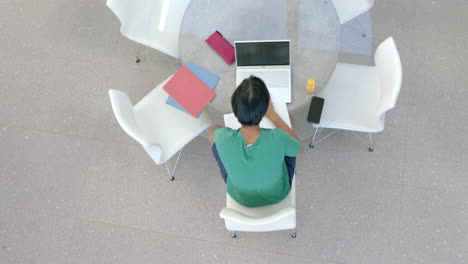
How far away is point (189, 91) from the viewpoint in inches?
82.6

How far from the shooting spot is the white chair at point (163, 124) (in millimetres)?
2080

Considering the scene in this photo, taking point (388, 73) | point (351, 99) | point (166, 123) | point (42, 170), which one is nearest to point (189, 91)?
point (166, 123)

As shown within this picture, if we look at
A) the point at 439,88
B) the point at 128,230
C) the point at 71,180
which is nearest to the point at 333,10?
the point at 439,88

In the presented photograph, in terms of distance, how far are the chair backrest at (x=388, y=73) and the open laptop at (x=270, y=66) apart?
0.50 meters

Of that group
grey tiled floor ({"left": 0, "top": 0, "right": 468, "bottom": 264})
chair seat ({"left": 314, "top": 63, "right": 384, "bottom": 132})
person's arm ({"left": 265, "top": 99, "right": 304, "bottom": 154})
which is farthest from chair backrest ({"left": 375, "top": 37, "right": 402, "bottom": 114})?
grey tiled floor ({"left": 0, "top": 0, "right": 468, "bottom": 264})

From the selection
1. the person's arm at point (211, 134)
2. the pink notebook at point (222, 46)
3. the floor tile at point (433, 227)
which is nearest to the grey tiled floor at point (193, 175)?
the floor tile at point (433, 227)

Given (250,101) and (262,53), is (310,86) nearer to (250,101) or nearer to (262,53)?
(262,53)

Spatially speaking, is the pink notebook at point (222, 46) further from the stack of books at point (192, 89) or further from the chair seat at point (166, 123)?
the chair seat at point (166, 123)

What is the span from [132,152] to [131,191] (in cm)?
28

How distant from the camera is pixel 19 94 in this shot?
2830 mm

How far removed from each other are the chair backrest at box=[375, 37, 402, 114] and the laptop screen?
516 millimetres

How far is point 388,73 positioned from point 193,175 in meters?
1.40

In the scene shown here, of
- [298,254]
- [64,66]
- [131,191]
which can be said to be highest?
[64,66]

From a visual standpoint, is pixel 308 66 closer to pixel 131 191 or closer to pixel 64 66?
pixel 131 191
